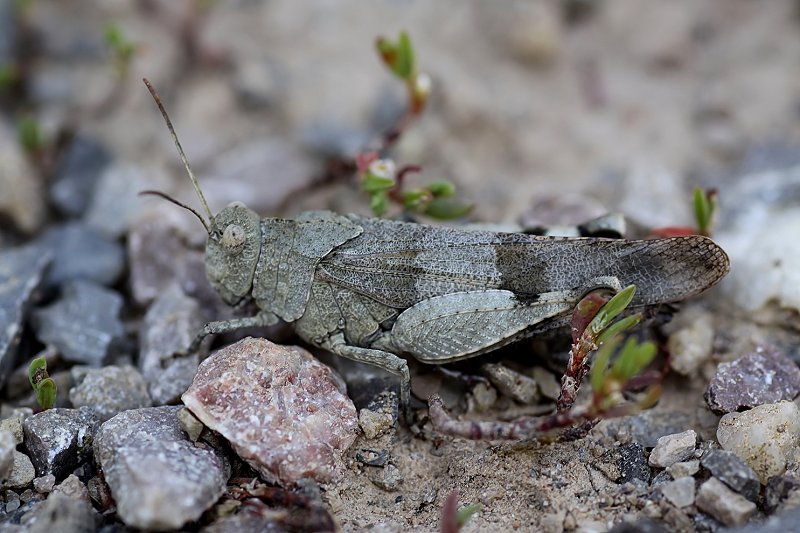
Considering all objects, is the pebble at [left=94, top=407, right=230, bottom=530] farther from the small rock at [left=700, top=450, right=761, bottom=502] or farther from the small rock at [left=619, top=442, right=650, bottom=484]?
the small rock at [left=700, top=450, right=761, bottom=502]

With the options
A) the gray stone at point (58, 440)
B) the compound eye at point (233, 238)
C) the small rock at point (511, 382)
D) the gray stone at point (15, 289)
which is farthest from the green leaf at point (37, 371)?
Answer: the small rock at point (511, 382)

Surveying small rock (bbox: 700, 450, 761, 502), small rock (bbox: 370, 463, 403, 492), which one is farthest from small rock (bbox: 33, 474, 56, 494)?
small rock (bbox: 700, 450, 761, 502)

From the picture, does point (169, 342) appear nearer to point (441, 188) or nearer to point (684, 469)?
point (441, 188)

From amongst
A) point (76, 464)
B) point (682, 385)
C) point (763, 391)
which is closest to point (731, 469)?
point (763, 391)

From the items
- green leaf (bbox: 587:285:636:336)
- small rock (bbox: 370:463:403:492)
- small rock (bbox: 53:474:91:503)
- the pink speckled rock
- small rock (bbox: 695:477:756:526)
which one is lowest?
small rock (bbox: 53:474:91:503)

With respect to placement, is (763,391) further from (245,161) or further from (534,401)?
(245,161)

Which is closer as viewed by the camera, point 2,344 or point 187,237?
point 2,344
